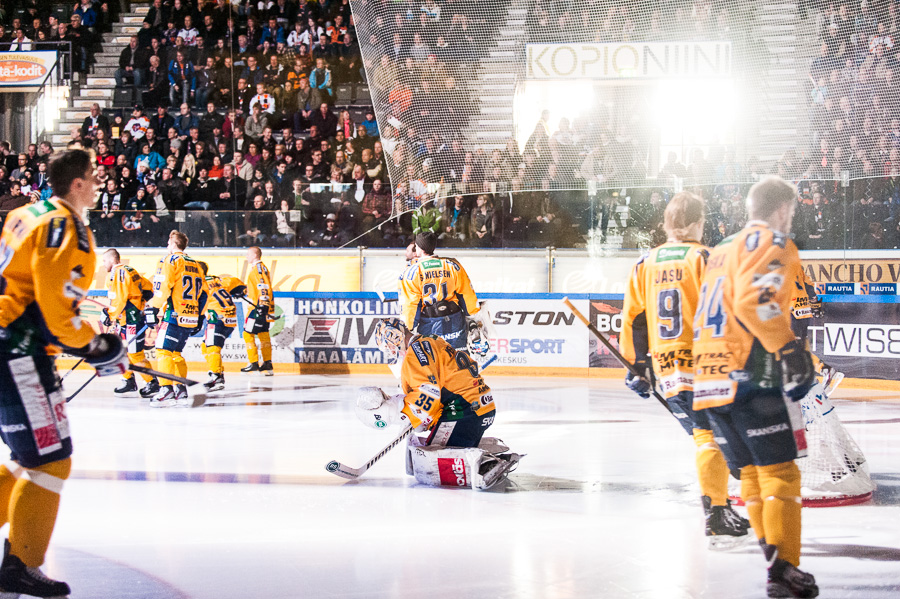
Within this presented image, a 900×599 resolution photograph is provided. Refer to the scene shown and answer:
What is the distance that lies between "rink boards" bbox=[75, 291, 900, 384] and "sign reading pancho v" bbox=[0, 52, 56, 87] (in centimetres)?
615

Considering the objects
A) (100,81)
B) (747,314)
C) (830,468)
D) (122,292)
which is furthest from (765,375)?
(100,81)

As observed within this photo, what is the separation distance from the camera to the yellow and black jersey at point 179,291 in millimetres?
8320

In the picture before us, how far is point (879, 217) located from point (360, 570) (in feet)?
27.9

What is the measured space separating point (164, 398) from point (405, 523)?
476 cm

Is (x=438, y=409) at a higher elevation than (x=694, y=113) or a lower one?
lower

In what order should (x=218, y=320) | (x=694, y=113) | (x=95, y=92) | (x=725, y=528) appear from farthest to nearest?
(x=95, y=92) < (x=694, y=113) < (x=218, y=320) < (x=725, y=528)

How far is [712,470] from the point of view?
378 centimetres

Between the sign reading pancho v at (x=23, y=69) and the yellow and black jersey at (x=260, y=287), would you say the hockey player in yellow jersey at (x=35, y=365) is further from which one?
the sign reading pancho v at (x=23, y=69)

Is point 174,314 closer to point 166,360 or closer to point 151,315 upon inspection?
point 151,315

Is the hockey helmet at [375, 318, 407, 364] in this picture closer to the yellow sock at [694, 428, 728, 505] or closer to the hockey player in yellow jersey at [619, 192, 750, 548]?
A: the hockey player in yellow jersey at [619, 192, 750, 548]

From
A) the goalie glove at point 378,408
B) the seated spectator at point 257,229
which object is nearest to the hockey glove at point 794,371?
Result: the goalie glove at point 378,408

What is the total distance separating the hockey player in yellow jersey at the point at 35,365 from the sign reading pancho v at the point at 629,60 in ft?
26.1

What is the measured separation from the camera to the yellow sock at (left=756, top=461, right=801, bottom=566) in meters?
2.98

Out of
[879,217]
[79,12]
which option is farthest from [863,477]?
[79,12]
